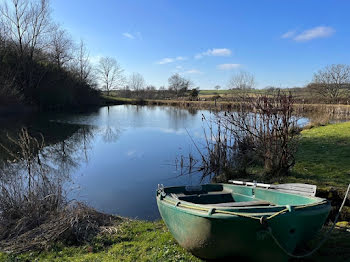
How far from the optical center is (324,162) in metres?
8.16

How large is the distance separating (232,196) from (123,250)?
2.03m

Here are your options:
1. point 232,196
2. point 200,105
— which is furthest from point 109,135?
point 200,105

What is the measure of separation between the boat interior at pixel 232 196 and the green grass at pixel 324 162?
1.97 metres

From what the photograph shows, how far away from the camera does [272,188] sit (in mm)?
4289

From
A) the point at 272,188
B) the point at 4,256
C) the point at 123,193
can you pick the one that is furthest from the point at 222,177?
the point at 4,256

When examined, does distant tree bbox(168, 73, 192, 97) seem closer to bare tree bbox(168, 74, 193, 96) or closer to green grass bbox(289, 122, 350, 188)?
bare tree bbox(168, 74, 193, 96)

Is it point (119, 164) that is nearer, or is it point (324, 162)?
point (324, 162)

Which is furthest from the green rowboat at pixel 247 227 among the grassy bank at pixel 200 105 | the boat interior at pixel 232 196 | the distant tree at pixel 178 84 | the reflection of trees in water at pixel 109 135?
the distant tree at pixel 178 84

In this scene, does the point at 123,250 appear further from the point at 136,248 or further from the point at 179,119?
the point at 179,119

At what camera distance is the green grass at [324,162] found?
6462 mm

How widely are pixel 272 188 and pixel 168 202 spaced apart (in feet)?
5.65

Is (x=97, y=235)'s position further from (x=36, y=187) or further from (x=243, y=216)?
(x=243, y=216)

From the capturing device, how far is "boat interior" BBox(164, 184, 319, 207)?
398 cm

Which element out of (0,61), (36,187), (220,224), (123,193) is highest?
(0,61)
